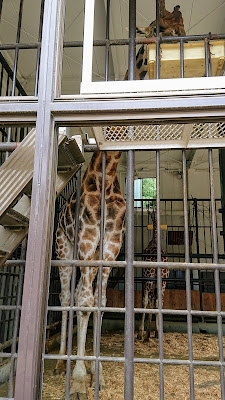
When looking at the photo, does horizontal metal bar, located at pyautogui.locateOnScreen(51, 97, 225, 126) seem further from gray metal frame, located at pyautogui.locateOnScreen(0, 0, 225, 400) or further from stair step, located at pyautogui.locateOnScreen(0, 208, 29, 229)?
stair step, located at pyautogui.locateOnScreen(0, 208, 29, 229)

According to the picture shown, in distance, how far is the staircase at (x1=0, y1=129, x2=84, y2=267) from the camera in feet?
7.29

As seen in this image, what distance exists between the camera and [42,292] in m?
1.65

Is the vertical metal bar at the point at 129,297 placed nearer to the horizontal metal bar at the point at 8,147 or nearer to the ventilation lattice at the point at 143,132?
the ventilation lattice at the point at 143,132

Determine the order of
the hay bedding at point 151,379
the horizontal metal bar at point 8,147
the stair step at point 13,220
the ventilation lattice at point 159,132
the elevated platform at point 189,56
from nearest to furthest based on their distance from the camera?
the stair step at point 13,220 < the ventilation lattice at point 159,132 < the horizontal metal bar at point 8,147 < the elevated platform at point 189,56 < the hay bedding at point 151,379

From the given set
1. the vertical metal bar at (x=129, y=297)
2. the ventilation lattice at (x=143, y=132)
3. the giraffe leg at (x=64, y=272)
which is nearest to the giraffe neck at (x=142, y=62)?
the ventilation lattice at (x=143, y=132)

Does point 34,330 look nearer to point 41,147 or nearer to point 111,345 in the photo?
point 41,147

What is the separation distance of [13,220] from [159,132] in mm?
1246

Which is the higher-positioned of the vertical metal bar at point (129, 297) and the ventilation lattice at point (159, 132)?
the ventilation lattice at point (159, 132)

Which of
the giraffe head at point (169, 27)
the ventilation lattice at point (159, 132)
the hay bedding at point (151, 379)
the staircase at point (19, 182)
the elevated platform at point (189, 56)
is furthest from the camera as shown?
the giraffe head at point (169, 27)

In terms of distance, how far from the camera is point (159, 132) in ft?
8.29

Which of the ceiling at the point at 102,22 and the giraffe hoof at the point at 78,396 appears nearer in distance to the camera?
the giraffe hoof at the point at 78,396

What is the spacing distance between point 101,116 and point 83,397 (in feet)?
8.13

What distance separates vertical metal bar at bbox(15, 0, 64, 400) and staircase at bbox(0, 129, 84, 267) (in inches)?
18.6

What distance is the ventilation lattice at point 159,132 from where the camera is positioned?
2442 millimetres
